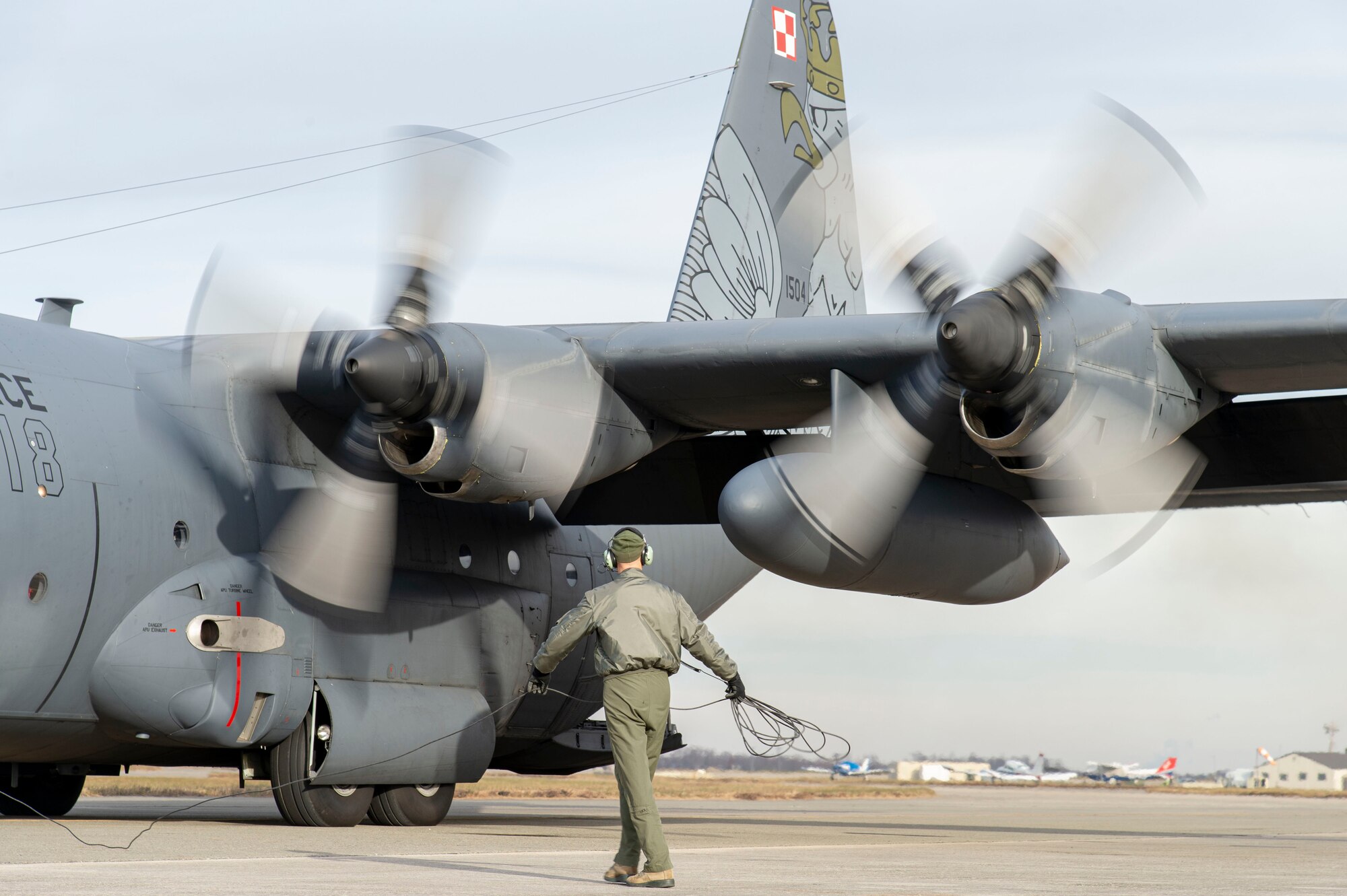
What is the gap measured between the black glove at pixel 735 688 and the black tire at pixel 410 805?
17.9 ft

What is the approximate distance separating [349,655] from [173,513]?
1787 millimetres

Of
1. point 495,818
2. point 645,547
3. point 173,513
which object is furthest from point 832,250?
point 645,547

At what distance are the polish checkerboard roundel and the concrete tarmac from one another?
8.98 metres

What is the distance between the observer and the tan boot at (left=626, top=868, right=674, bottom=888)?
7.02 meters

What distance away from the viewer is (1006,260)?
10859 mm

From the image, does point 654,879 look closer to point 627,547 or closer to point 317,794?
point 627,547

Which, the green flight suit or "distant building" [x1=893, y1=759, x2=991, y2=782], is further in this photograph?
"distant building" [x1=893, y1=759, x2=991, y2=782]

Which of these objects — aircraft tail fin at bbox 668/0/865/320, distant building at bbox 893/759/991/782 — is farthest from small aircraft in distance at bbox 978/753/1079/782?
aircraft tail fin at bbox 668/0/865/320

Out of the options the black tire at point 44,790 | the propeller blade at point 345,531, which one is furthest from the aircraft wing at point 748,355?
the black tire at point 44,790

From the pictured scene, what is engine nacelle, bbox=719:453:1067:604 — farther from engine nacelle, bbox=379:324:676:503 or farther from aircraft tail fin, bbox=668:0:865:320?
aircraft tail fin, bbox=668:0:865:320

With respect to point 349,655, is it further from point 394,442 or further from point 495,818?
point 495,818

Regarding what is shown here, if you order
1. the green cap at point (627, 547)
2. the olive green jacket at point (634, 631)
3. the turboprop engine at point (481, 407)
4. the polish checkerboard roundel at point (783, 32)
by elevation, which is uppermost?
the polish checkerboard roundel at point (783, 32)

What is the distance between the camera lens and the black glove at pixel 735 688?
816 centimetres

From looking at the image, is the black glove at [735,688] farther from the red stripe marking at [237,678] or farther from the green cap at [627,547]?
the red stripe marking at [237,678]
